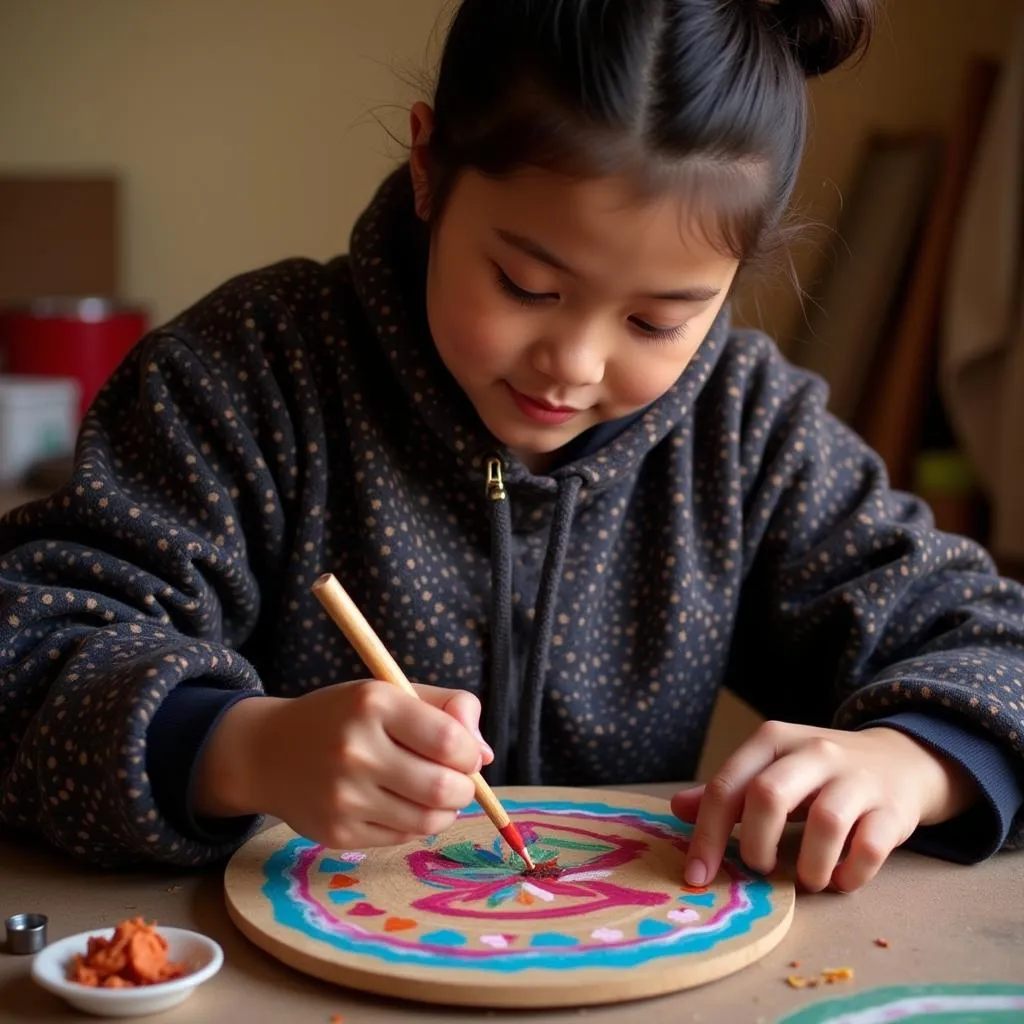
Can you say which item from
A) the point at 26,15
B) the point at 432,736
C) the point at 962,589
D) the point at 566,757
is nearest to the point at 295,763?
the point at 432,736

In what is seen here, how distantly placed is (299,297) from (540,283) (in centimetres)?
30

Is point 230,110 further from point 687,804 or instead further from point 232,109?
point 687,804

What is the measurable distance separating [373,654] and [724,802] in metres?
0.19

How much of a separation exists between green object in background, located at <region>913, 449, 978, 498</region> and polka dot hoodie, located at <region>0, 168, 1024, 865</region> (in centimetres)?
122

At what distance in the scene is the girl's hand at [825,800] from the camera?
0.72m

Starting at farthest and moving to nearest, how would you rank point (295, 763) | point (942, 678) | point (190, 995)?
point (942, 678) → point (295, 763) → point (190, 995)

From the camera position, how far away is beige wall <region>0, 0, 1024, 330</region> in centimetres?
261

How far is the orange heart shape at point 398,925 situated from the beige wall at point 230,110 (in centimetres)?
206

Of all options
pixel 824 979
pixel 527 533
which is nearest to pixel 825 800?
pixel 824 979

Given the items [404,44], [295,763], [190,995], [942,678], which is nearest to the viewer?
[190,995]

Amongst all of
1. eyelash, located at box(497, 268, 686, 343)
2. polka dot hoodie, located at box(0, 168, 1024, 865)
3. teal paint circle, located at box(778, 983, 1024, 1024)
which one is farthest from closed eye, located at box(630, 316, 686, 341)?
teal paint circle, located at box(778, 983, 1024, 1024)

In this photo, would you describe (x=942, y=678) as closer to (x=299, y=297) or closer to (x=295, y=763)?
(x=295, y=763)

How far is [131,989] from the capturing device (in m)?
0.57

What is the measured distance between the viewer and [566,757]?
3.44 ft
